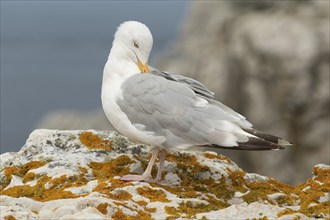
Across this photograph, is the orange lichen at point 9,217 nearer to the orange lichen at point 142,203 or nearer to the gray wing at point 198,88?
the orange lichen at point 142,203

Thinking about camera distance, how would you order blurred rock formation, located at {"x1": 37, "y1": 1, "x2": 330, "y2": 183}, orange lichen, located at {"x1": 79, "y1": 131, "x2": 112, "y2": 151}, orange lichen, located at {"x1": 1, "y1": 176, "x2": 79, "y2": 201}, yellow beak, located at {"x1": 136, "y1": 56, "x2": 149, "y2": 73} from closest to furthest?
orange lichen, located at {"x1": 1, "y1": 176, "x2": 79, "y2": 201}, yellow beak, located at {"x1": 136, "y1": 56, "x2": 149, "y2": 73}, orange lichen, located at {"x1": 79, "y1": 131, "x2": 112, "y2": 151}, blurred rock formation, located at {"x1": 37, "y1": 1, "x2": 330, "y2": 183}

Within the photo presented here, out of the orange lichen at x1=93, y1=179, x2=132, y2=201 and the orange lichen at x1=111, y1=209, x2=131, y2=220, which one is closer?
the orange lichen at x1=111, y1=209, x2=131, y2=220

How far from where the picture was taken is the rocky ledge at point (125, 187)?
750 cm

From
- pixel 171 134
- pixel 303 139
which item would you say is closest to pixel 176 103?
pixel 171 134

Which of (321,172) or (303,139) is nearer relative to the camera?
(321,172)

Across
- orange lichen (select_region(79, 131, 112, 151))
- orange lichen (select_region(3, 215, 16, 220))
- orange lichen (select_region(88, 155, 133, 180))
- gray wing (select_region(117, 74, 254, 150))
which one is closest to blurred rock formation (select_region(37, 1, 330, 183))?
orange lichen (select_region(79, 131, 112, 151))

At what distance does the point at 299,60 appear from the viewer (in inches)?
863

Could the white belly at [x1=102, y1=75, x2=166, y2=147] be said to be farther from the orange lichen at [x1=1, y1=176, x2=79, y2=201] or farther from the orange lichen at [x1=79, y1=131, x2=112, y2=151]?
the orange lichen at [x1=1, y1=176, x2=79, y2=201]

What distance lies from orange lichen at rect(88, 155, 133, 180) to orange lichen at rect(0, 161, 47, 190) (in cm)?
79

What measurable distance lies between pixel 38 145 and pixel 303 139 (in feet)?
41.3

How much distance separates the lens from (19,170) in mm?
10141

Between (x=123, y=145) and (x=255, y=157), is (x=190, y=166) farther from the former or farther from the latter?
(x=255, y=157)

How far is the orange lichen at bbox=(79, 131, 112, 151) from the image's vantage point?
10.8m

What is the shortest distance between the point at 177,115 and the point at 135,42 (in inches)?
60.2
